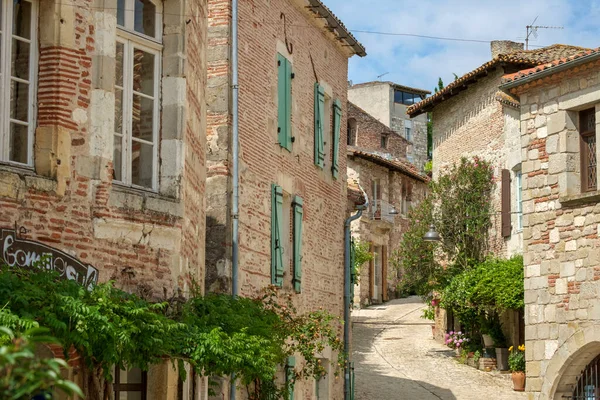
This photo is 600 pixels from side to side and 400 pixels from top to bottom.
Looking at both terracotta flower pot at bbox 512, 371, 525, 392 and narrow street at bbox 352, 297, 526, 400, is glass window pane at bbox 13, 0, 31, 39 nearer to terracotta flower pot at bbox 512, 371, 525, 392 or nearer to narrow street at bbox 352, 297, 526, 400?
narrow street at bbox 352, 297, 526, 400

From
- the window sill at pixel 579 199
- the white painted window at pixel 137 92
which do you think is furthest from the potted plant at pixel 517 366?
the white painted window at pixel 137 92

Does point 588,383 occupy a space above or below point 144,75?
below

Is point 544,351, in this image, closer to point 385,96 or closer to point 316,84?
point 316,84

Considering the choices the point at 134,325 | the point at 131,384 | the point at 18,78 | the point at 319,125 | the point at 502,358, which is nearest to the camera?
the point at 134,325

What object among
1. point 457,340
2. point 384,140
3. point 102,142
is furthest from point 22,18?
point 384,140

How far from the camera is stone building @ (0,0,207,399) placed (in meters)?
8.16

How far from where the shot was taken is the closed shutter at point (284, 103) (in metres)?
15.8

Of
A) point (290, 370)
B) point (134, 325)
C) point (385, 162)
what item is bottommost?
point (290, 370)

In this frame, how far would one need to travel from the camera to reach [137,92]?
962 centimetres

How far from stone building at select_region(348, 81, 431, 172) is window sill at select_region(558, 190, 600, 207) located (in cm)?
3779

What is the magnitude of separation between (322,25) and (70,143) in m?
10.1

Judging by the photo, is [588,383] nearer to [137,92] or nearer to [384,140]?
[137,92]

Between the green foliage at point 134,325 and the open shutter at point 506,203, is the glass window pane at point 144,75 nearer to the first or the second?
the green foliage at point 134,325

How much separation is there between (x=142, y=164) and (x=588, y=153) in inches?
340
